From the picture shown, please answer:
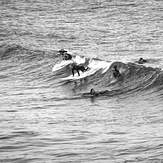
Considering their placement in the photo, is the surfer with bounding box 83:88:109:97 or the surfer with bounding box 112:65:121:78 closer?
the surfer with bounding box 83:88:109:97

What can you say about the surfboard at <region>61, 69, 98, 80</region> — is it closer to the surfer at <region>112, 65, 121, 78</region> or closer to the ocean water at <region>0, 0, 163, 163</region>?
the ocean water at <region>0, 0, 163, 163</region>

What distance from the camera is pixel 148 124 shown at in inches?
829

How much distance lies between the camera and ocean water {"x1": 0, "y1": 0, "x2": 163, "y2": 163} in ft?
60.1

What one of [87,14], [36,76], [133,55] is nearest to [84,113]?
[36,76]

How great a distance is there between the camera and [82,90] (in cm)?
2973

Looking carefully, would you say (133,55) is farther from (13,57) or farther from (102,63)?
(13,57)

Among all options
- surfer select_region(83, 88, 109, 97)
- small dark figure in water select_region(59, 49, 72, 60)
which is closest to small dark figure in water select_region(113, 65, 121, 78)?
surfer select_region(83, 88, 109, 97)

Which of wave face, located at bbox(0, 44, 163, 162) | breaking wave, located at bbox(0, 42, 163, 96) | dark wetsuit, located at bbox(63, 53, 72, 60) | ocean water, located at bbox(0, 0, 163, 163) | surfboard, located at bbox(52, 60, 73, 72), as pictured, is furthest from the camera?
dark wetsuit, located at bbox(63, 53, 72, 60)

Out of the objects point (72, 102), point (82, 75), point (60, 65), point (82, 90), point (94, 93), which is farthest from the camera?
point (60, 65)

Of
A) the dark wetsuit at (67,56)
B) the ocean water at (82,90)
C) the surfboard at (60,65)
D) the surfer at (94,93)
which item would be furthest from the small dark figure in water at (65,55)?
the surfer at (94,93)

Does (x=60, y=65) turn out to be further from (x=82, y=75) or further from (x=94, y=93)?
(x=94, y=93)

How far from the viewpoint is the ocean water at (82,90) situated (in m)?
18.3

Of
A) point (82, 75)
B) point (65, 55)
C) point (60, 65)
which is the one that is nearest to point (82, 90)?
point (82, 75)

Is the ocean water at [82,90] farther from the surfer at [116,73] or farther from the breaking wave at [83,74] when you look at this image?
the surfer at [116,73]
